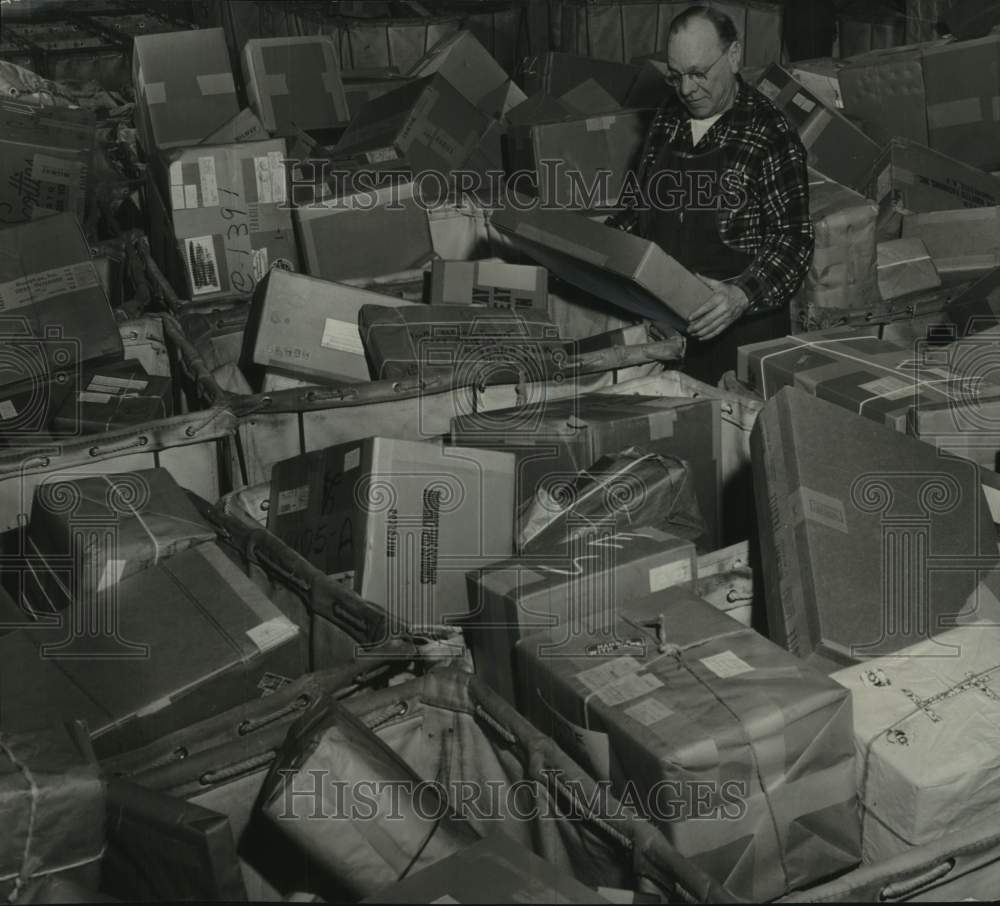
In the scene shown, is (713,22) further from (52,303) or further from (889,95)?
(889,95)

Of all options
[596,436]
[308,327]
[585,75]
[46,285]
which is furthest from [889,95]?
[46,285]

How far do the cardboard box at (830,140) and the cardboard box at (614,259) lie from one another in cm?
190

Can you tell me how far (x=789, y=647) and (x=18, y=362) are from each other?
6.74ft

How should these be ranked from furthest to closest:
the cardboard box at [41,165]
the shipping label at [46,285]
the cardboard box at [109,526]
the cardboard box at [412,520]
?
the cardboard box at [41,165] → the shipping label at [46,285] → the cardboard box at [412,520] → the cardboard box at [109,526]

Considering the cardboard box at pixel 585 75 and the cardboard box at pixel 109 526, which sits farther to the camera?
the cardboard box at pixel 585 75

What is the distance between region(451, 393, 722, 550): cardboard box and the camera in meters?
2.28

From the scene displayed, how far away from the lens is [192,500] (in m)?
2.32

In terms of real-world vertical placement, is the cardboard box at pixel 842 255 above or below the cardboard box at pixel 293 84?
below

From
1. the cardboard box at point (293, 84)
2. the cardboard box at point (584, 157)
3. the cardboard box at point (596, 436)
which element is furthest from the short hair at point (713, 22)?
the cardboard box at point (293, 84)

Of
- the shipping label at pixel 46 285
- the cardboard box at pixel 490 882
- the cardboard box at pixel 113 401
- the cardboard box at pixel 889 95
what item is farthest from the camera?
the cardboard box at pixel 889 95

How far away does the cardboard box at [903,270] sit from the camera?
3357 mm

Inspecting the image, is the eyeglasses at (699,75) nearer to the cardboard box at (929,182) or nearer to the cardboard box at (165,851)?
the cardboard box at (929,182)

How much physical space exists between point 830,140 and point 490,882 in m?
3.69

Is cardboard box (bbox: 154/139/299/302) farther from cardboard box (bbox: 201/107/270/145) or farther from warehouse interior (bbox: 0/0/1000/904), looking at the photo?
cardboard box (bbox: 201/107/270/145)
